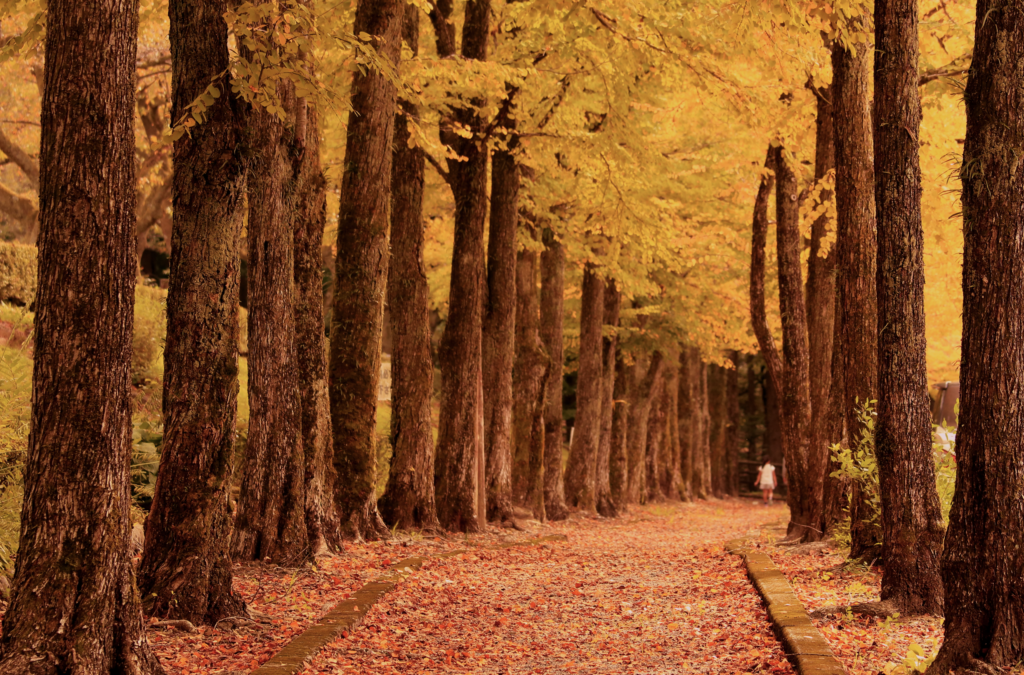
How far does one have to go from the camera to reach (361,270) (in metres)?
11.0

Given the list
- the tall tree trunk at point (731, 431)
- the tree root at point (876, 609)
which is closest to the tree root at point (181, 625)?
the tree root at point (876, 609)

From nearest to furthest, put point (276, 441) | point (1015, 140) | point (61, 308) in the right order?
point (61, 308) → point (1015, 140) → point (276, 441)

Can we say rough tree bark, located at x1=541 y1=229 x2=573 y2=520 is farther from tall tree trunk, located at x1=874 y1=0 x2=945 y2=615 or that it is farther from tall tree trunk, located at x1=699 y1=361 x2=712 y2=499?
tall tree trunk, located at x1=699 y1=361 x2=712 y2=499

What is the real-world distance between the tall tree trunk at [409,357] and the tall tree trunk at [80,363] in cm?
812

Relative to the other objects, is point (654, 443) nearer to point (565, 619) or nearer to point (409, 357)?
point (409, 357)

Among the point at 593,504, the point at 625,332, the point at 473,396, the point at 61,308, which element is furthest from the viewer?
the point at 625,332

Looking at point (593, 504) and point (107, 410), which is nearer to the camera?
point (107, 410)

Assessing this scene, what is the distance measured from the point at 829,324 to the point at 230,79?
31.2ft

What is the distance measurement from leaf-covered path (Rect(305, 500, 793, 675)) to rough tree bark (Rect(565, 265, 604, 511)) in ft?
25.2

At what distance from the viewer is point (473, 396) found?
45.7 feet

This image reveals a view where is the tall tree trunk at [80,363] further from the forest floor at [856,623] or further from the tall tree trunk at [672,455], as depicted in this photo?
the tall tree trunk at [672,455]

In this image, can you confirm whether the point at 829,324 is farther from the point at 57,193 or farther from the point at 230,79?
the point at 57,193

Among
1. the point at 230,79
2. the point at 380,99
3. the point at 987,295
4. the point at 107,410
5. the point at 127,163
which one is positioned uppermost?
the point at 380,99

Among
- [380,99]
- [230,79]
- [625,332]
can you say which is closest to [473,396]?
[380,99]
